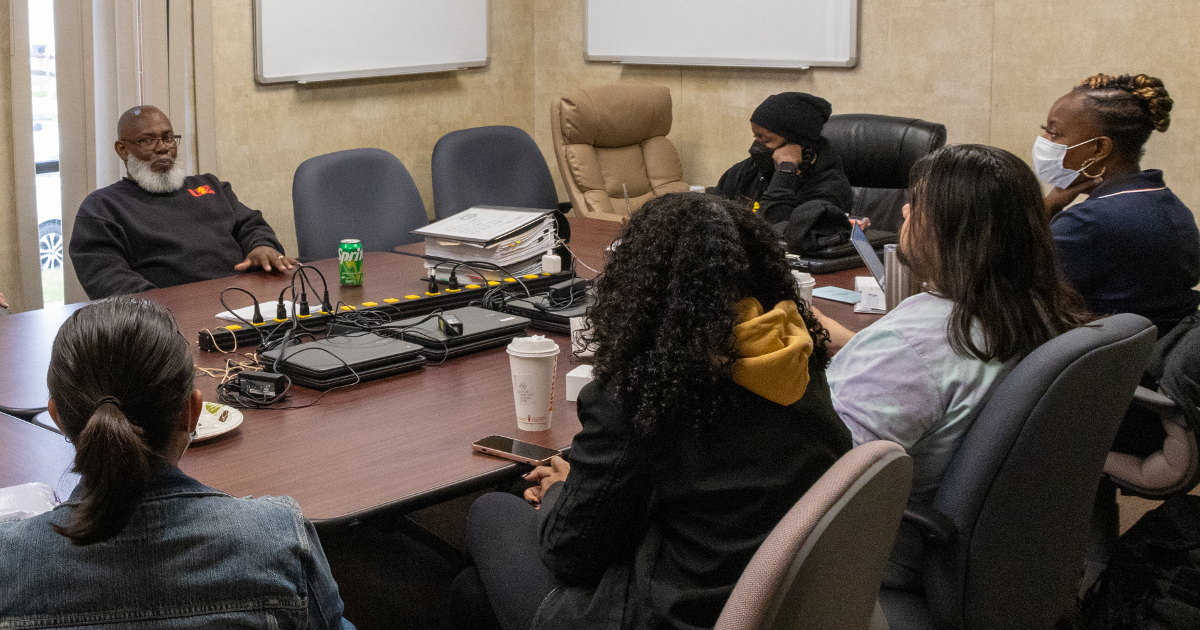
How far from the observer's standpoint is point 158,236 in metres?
3.35

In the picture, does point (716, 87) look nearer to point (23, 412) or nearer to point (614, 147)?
point (614, 147)

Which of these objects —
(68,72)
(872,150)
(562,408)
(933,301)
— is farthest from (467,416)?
(68,72)

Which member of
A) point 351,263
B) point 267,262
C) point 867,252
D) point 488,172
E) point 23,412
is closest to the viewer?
point 23,412

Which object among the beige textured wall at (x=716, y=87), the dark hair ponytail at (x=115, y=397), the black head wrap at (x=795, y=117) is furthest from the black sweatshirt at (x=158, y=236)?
the dark hair ponytail at (x=115, y=397)

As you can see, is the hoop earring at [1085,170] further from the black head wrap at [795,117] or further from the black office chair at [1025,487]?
the black head wrap at [795,117]

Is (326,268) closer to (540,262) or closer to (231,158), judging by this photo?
(540,262)

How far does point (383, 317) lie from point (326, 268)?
0.71m

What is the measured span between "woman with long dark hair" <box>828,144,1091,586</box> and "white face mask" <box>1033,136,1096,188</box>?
3.38ft

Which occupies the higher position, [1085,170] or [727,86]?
[727,86]

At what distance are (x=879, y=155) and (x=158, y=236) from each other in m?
2.57

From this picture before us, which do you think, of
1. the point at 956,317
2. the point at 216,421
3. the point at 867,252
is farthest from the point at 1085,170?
the point at 216,421

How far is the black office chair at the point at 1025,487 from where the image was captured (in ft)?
5.16

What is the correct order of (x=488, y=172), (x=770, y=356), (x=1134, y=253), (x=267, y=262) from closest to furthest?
1. (x=770, y=356)
2. (x=1134, y=253)
3. (x=267, y=262)
4. (x=488, y=172)

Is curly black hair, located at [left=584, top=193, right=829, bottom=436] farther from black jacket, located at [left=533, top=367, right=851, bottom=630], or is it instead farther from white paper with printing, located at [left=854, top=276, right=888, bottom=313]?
white paper with printing, located at [left=854, top=276, right=888, bottom=313]
